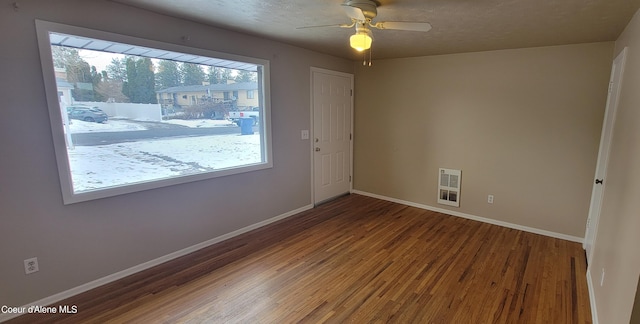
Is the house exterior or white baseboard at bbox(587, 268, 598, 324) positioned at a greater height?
the house exterior

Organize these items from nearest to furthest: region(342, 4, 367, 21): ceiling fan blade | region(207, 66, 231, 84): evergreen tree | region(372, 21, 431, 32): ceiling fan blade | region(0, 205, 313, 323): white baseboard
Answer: region(342, 4, 367, 21): ceiling fan blade < region(372, 21, 431, 32): ceiling fan blade < region(0, 205, 313, 323): white baseboard < region(207, 66, 231, 84): evergreen tree

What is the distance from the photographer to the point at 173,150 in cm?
297

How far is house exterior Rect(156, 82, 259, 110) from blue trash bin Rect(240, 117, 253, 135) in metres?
0.15

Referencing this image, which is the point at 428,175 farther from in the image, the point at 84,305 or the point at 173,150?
the point at 84,305

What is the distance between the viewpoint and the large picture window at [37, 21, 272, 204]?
2.25 metres

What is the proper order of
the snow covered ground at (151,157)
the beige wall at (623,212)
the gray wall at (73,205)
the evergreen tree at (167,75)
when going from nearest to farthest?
the beige wall at (623,212)
the gray wall at (73,205)
the snow covered ground at (151,157)
the evergreen tree at (167,75)

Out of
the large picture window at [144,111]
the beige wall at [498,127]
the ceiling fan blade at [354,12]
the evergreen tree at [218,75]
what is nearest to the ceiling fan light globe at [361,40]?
the ceiling fan blade at [354,12]

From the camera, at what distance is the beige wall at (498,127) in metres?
3.30

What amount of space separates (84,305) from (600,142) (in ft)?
17.0

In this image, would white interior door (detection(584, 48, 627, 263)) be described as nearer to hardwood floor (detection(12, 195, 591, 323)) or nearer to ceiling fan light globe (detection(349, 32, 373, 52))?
hardwood floor (detection(12, 195, 591, 323))

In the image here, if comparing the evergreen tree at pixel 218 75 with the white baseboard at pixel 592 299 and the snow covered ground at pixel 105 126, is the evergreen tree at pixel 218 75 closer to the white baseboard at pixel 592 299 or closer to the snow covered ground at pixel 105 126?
the snow covered ground at pixel 105 126

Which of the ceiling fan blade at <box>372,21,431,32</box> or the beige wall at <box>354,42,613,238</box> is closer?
the ceiling fan blade at <box>372,21,431,32</box>

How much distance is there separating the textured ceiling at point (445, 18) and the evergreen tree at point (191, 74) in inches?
18.2

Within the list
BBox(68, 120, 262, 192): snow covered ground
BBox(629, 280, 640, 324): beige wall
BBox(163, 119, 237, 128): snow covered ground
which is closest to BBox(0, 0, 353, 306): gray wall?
BBox(68, 120, 262, 192): snow covered ground
